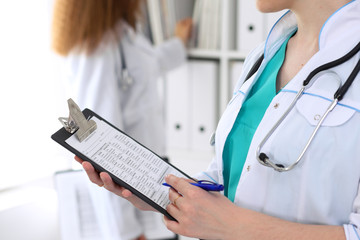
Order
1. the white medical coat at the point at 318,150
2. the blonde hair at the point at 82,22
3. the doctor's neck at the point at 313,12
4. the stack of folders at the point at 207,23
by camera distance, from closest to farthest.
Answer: the white medical coat at the point at 318,150, the doctor's neck at the point at 313,12, the blonde hair at the point at 82,22, the stack of folders at the point at 207,23

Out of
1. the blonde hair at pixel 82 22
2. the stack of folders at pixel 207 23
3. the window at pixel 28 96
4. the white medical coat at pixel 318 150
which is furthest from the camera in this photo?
the stack of folders at pixel 207 23

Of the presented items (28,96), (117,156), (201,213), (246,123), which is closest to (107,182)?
(117,156)

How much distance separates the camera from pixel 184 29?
199 centimetres

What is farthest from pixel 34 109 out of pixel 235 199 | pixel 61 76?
pixel 235 199

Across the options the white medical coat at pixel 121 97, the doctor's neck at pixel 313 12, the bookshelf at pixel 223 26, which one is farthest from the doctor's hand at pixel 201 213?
the bookshelf at pixel 223 26

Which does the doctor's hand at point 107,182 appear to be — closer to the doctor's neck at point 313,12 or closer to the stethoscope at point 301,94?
the stethoscope at point 301,94

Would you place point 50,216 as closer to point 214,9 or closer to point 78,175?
point 78,175

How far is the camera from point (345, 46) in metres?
0.82

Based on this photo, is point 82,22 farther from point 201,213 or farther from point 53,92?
point 201,213

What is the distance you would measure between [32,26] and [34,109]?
31 centimetres

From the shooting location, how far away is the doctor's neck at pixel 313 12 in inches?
34.0

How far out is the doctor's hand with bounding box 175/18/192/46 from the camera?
1.99m

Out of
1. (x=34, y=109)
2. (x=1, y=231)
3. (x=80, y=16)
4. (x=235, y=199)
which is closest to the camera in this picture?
(x=235, y=199)

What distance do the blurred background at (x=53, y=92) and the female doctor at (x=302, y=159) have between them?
2.67ft
